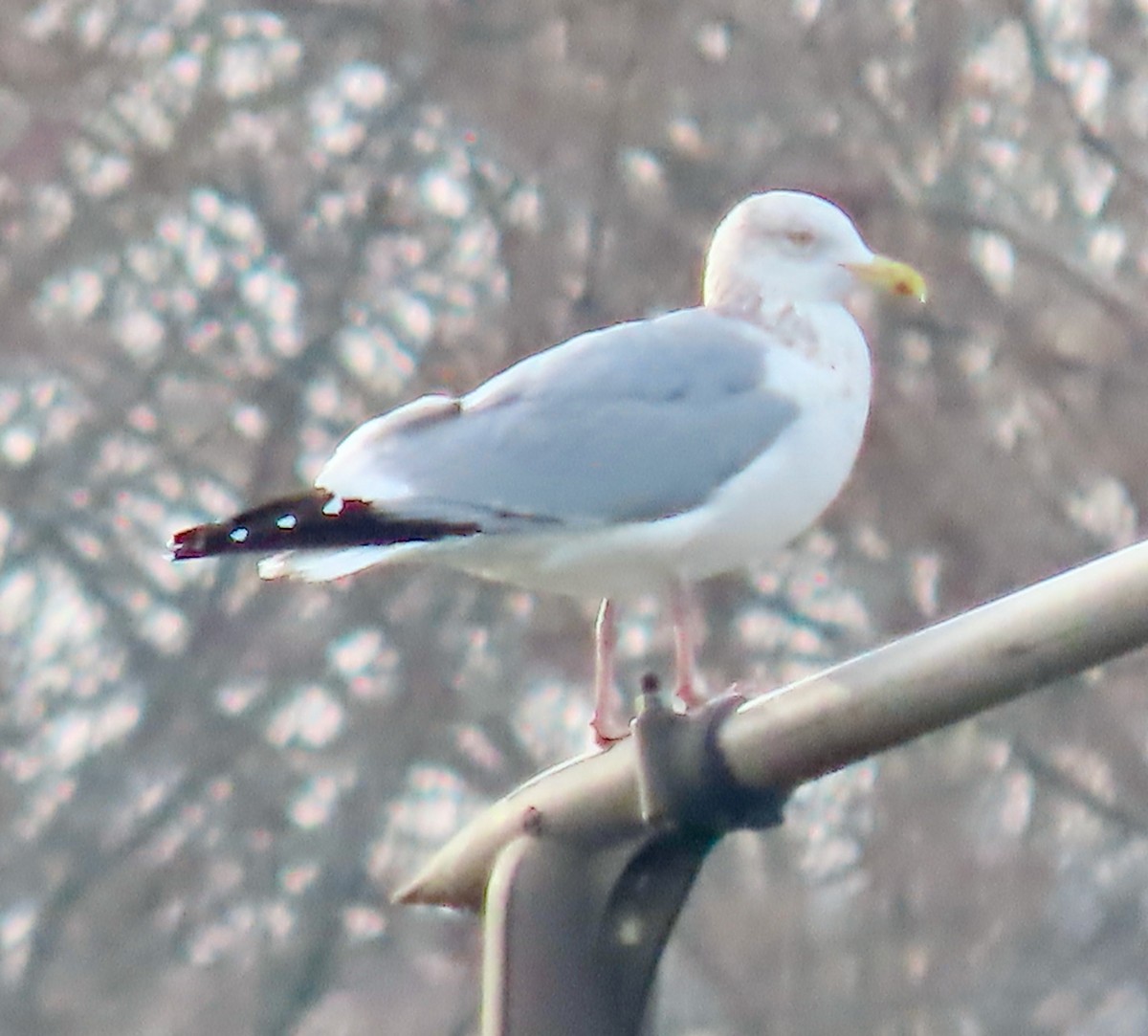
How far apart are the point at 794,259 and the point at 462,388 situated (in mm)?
5198

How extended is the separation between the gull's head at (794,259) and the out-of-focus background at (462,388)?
176 inches

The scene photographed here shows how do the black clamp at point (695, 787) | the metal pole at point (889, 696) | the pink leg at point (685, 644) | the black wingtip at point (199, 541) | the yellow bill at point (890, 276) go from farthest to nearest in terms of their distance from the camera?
the yellow bill at point (890, 276), the pink leg at point (685, 644), the black wingtip at point (199, 541), the black clamp at point (695, 787), the metal pole at point (889, 696)

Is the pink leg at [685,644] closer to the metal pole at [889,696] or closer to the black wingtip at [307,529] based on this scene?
the black wingtip at [307,529]

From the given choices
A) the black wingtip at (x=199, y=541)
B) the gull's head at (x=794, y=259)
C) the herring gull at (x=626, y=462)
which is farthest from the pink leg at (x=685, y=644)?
the black wingtip at (x=199, y=541)

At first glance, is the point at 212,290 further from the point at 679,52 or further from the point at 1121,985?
the point at 1121,985

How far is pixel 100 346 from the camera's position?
9125 millimetres

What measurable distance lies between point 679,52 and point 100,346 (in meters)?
2.06

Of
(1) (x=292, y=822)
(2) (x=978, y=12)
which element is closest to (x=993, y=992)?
(1) (x=292, y=822)

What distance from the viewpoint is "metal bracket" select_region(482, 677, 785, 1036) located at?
84.3 inches

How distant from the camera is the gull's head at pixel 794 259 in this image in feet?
10.7

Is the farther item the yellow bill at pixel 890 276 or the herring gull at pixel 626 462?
the yellow bill at pixel 890 276

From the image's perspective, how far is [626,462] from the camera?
3.00m

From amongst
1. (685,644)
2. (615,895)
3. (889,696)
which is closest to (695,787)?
(615,895)

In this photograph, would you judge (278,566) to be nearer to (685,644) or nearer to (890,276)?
(685,644)
